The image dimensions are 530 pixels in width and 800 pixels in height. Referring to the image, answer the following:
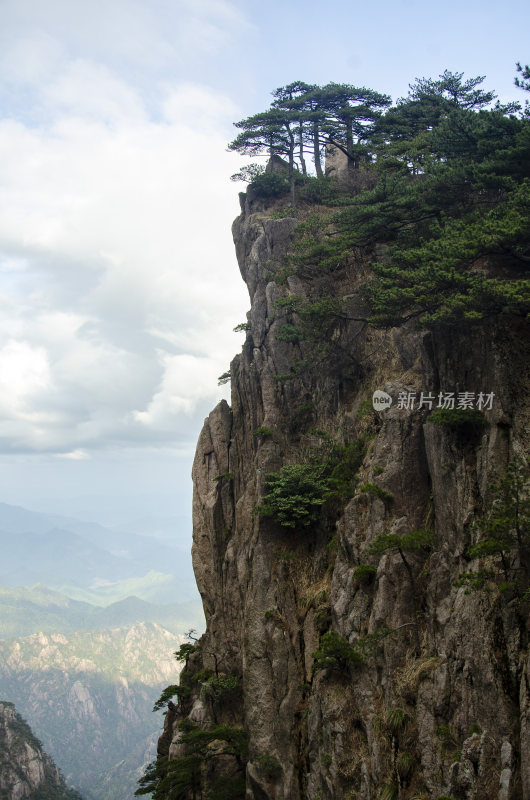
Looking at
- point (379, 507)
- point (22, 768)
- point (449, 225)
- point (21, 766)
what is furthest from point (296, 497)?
point (21, 766)

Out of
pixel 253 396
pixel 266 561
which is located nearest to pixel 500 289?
pixel 266 561

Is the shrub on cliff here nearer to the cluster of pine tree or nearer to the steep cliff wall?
the steep cliff wall

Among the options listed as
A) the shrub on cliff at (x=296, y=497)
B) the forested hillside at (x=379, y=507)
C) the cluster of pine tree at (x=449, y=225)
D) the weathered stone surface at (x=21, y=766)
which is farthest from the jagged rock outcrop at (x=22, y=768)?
the cluster of pine tree at (x=449, y=225)

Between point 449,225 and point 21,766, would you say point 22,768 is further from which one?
point 449,225

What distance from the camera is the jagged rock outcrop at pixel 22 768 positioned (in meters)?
65.3

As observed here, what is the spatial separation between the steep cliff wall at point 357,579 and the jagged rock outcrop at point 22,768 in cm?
4554

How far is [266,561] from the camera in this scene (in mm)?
24688

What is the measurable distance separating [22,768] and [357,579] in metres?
68.8

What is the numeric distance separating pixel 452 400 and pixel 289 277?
1422cm

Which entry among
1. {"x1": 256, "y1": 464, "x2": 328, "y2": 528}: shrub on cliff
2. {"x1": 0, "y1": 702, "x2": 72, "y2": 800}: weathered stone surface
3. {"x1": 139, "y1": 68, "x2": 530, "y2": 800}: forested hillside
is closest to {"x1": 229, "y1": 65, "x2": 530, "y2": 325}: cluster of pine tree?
{"x1": 139, "y1": 68, "x2": 530, "y2": 800}: forested hillside

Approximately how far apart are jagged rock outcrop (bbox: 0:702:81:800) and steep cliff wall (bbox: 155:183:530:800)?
45.5 m

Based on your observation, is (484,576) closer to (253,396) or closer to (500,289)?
(500,289)

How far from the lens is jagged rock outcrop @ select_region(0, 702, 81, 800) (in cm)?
6531

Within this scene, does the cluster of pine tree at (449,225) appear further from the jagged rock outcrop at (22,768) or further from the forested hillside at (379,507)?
the jagged rock outcrop at (22,768)
